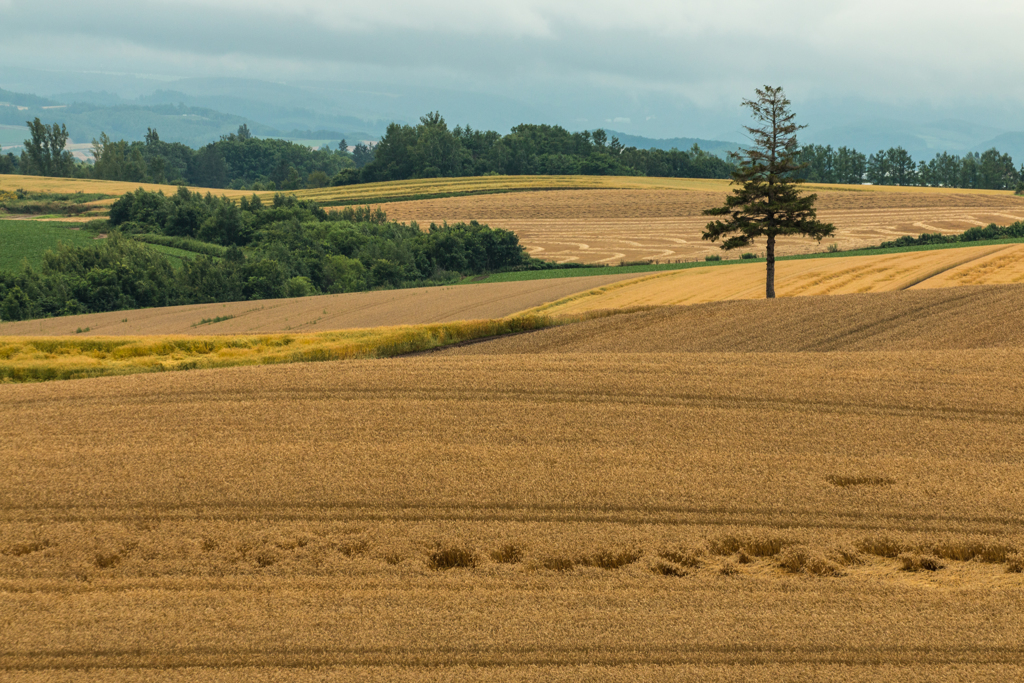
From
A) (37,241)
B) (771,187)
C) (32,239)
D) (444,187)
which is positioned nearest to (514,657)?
(771,187)

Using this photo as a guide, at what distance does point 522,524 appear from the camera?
357 inches

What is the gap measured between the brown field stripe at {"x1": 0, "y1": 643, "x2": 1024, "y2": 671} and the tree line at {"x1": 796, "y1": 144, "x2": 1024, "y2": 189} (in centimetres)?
13067

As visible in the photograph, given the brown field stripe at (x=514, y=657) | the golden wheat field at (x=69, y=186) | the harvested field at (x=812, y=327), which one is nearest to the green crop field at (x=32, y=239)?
the golden wheat field at (x=69, y=186)

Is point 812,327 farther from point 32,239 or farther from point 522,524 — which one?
point 32,239

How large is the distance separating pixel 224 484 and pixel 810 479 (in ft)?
25.3

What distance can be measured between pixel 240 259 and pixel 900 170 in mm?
117080

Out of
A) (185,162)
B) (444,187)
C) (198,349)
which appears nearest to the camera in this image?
(198,349)

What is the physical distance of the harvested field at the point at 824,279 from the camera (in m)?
34.1

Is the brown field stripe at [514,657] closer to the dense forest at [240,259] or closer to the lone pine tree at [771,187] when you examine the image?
the lone pine tree at [771,187]

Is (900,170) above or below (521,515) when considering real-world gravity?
above

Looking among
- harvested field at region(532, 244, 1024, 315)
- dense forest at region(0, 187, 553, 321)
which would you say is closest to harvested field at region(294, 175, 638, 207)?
dense forest at region(0, 187, 553, 321)

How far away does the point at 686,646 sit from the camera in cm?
Answer: 664

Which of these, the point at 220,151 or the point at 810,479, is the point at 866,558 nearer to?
the point at 810,479

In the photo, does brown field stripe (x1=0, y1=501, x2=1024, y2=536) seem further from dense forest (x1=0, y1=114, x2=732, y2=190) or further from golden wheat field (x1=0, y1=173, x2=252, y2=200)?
dense forest (x1=0, y1=114, x2=732, y2=190)
